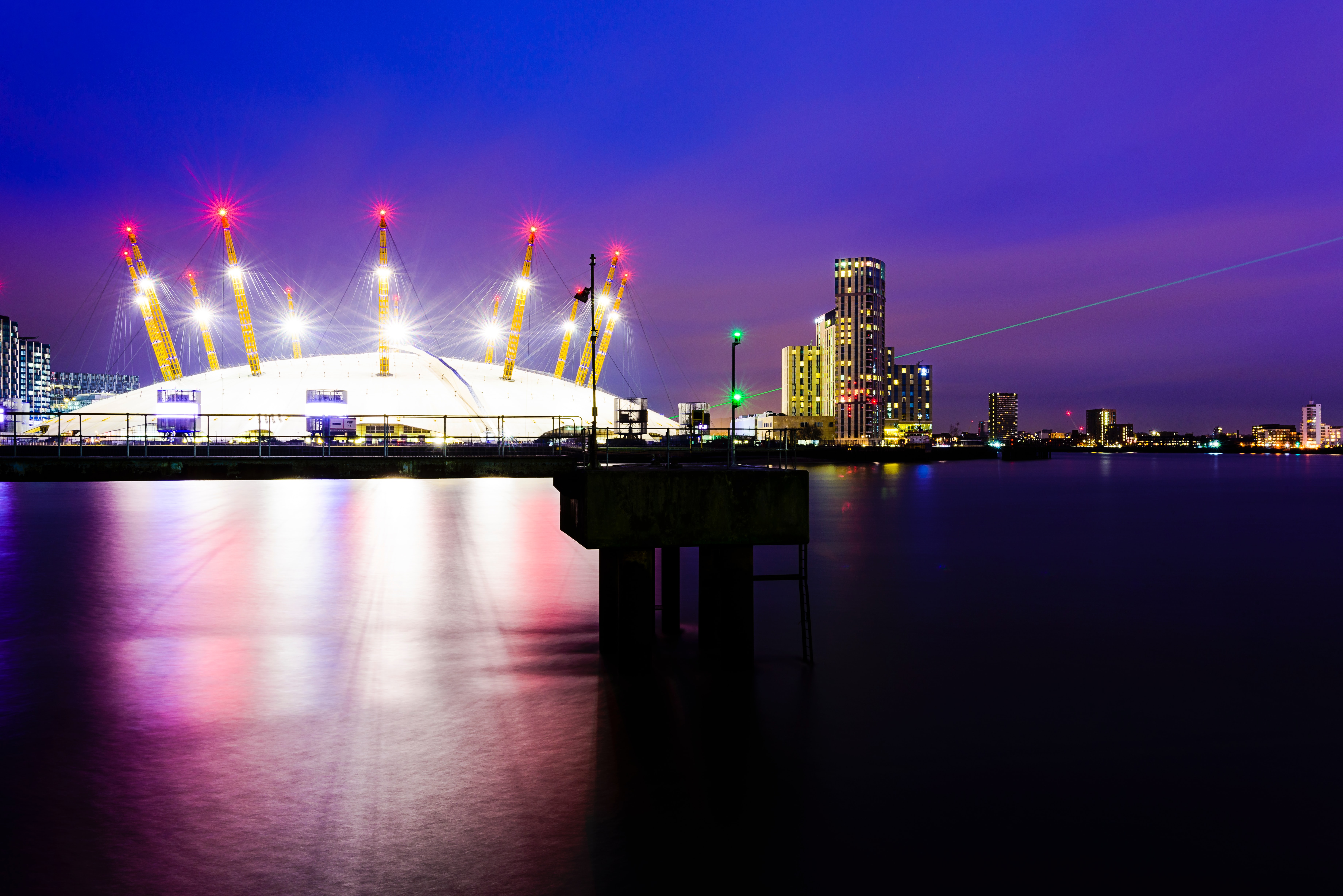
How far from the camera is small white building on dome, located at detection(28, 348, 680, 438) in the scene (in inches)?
4754

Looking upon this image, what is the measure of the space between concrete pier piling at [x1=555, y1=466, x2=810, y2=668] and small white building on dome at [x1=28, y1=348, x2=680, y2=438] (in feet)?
301

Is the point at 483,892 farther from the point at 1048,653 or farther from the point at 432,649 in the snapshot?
the point at 1048,653

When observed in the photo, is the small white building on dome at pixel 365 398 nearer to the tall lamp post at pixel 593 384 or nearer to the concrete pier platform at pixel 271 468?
the concrete pier platform at pixel 271 468

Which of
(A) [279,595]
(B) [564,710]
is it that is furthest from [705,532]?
(A) [279,595]

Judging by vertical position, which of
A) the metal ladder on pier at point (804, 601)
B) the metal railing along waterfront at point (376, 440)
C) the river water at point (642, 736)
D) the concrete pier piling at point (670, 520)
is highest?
the metal railing along waterfront at point (376, 440)

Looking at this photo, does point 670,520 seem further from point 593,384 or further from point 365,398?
point 365,398

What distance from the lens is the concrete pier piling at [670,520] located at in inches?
765

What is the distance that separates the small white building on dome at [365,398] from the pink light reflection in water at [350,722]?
73.5m

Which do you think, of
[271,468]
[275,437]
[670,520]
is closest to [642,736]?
[670,520]

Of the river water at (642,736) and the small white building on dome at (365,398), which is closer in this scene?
the river water at (642,736)

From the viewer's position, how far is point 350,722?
20.2m

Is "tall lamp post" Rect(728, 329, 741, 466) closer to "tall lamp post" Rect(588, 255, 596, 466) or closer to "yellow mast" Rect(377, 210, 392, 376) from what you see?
"tall lamp post" Rect(588, 255, 596, 466)

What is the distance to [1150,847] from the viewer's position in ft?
46.2

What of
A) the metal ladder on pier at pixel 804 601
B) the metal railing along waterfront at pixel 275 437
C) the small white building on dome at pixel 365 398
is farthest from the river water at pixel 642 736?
the small white building on dome at pixel 365 398
